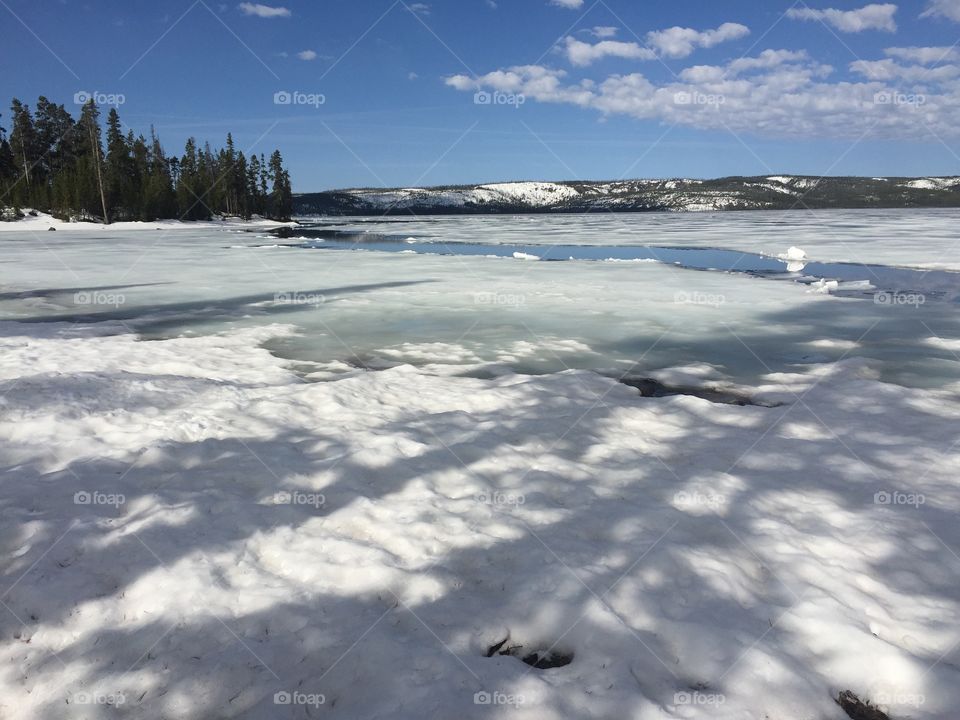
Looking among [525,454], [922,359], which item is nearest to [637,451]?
[525,454]

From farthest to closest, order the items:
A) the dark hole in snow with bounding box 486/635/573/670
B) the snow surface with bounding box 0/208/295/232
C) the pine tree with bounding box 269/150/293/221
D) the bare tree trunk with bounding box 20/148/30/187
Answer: the pine tree with bounding box 269/150/293/221 < the bare tree trunk with bounding box 20/148/30/187 < the snow surface with bounding box 0/208/295/232 < the dark hole in snow with bounding box 486/635/573/670

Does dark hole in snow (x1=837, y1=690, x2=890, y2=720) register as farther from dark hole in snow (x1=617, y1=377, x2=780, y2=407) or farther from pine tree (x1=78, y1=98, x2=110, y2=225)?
pine tree (x1=78, y1=98, x2=110, y2=225)

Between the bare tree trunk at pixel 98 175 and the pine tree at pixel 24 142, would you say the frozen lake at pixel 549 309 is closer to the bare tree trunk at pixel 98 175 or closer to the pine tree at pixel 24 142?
the bare tree trunk at pixel 98 175

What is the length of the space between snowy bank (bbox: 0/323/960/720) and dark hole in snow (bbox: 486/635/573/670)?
0.08 ft

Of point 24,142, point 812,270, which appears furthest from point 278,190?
point 812,270

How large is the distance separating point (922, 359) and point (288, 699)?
377 inches

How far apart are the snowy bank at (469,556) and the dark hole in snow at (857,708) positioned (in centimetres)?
5

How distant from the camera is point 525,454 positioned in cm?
553

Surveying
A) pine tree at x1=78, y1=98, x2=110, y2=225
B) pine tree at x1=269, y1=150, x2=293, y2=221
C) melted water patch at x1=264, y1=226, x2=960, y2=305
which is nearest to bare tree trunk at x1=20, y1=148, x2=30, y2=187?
pine tree at x1=78, y1=98, x2=110, y2=225

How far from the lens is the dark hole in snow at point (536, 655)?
303 centimetres

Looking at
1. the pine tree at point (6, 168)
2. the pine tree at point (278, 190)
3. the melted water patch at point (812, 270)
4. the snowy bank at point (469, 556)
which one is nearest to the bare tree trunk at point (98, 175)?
the pine tree at point (6, 168)

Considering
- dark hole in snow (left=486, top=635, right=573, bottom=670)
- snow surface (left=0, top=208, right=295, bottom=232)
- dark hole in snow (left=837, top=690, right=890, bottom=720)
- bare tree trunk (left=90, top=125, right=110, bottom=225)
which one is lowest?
dark hole in snow (left=837, top=690, right=890, bottom=720)

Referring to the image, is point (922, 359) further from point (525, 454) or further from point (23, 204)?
point (23, 204)

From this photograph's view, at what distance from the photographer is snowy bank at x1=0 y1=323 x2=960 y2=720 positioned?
9.22ft
